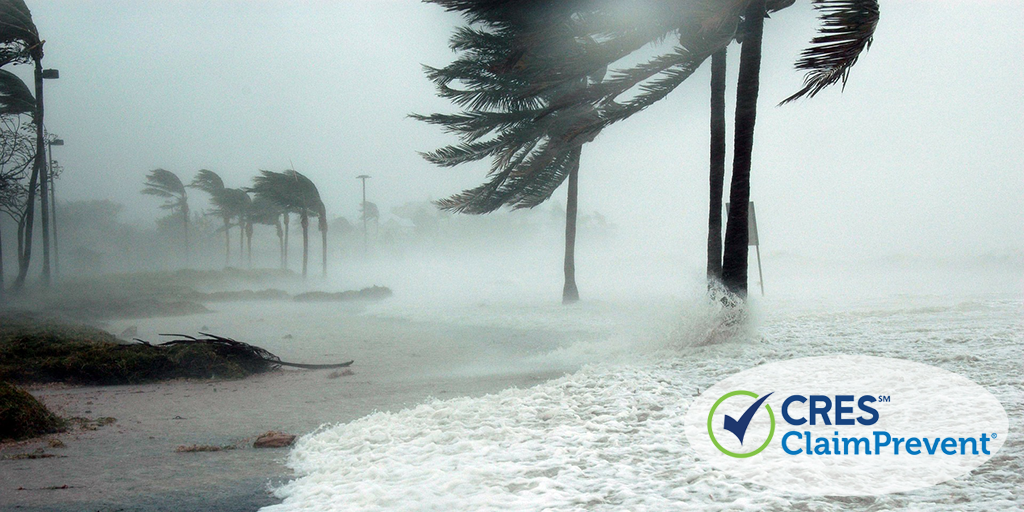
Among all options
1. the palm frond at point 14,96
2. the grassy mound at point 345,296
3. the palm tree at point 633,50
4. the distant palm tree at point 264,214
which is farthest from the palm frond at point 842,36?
the distant palm tree at point 264,214

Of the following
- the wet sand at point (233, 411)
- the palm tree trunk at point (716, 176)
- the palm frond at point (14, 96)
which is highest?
the palm frond at point (14, 96)

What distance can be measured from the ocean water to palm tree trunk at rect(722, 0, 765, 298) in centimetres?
72

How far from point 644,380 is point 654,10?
21.4ft

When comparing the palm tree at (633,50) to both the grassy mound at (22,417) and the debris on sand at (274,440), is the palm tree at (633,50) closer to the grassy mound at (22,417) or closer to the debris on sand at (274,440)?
the debris on sand at (274,440)

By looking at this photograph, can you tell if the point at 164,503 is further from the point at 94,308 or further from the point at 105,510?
the point at 94,308

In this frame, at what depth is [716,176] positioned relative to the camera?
10305 millimetres

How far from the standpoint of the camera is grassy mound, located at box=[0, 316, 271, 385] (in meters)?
8.23

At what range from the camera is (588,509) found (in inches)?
116

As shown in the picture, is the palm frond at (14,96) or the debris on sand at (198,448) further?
the palm frond at (14,96)

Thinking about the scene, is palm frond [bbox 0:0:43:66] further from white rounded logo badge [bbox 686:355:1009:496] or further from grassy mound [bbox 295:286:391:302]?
white rounded logo badge [bbox 686:355:1009:496]

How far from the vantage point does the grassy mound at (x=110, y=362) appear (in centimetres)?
823

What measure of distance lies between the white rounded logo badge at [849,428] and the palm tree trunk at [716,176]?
519 centimetres

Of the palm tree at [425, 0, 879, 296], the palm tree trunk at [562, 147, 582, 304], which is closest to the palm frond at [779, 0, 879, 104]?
the palm tree at [425, 0, 879, 296]

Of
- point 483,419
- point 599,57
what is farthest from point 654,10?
point 483,419
